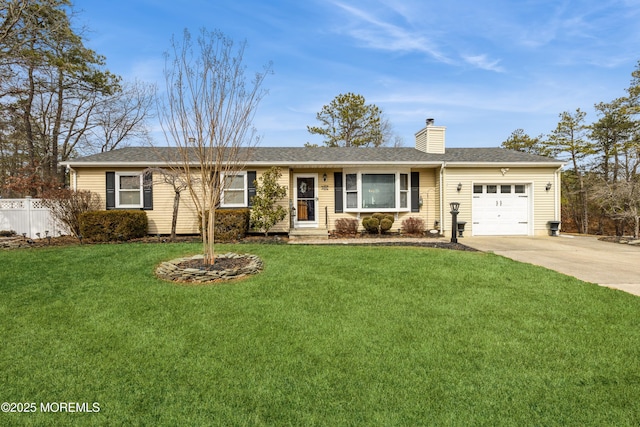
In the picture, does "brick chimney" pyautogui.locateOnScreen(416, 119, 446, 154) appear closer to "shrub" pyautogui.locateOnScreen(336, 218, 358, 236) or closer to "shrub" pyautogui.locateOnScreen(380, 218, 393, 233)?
"shrub" pyautogui.locateOnScreen(380, 218, 393, 233)

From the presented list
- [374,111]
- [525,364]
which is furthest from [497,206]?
[374,111]

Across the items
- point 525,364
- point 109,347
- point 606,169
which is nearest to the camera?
point 525,364

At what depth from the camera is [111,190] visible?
37.0 feet

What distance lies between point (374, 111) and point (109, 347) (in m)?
23.7

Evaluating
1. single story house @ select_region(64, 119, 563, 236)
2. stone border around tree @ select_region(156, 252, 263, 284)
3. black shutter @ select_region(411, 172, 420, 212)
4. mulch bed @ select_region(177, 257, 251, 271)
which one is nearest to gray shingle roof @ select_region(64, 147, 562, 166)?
single story house @ select_region(64, 119, 563, 236)

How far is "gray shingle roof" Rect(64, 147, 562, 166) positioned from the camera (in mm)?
11187

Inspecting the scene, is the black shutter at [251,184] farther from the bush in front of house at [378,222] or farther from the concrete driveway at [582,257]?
the concrete driveway at [582,257]

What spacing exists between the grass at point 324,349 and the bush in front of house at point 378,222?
596 cm

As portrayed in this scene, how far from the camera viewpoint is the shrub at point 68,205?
1011cm

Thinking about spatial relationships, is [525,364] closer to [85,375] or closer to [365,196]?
[85,375]

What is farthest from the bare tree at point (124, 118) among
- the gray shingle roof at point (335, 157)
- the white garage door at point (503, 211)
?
the white garage door at point (503, 211)

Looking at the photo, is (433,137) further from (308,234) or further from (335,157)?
(308,234)

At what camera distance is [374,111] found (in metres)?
24.4

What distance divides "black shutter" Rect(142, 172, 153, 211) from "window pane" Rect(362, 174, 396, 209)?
294 inches
